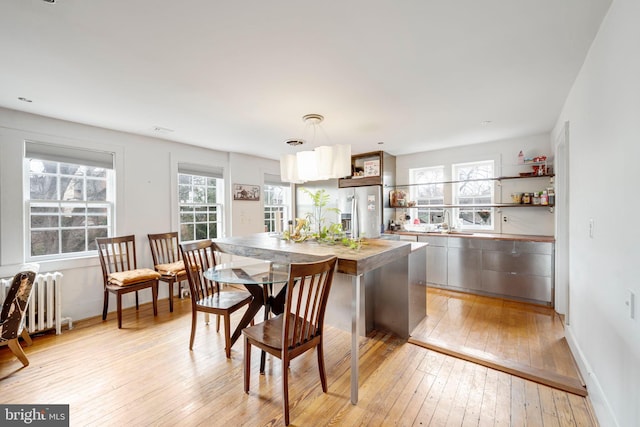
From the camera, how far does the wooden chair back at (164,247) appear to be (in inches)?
152

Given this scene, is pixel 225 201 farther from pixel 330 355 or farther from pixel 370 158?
pixel 330 355

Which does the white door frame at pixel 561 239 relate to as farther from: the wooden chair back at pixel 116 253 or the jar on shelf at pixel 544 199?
the wooden chair back at pixel 116 253

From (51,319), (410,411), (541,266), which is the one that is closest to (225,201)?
(51,319)

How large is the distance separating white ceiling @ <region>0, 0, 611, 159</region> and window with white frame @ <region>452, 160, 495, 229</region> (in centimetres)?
136

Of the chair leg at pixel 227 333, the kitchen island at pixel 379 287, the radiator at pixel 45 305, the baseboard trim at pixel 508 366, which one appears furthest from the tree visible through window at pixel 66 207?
the baseboard trim at pixel 508 366

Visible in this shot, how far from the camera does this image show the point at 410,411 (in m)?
1.76

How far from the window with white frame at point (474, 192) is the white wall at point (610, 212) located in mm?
2360

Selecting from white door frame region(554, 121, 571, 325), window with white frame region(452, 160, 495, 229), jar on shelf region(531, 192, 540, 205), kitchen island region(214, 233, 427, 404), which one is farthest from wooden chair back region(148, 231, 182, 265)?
jar on shelf region(531, 192, 540, 205)

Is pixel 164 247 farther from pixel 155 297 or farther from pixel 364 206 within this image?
pixel 364 206

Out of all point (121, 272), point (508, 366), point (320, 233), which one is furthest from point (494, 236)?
point (121, 272)

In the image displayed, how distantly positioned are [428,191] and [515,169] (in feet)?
4.56

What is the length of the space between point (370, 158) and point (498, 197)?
2.28m

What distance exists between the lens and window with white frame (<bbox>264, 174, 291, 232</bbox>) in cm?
569

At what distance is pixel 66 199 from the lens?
3244mm
